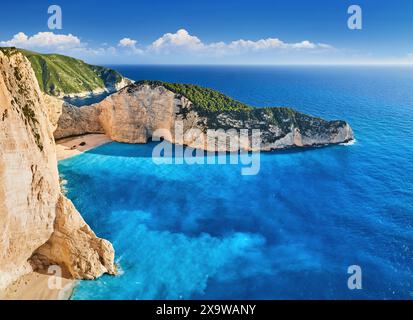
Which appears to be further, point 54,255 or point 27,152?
point 54,255

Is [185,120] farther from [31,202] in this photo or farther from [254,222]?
[31,202]

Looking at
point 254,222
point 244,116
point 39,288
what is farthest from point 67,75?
point 39,288

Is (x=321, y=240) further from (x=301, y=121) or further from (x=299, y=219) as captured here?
(x=301, y=121)

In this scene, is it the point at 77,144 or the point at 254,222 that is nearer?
the point at 254,222

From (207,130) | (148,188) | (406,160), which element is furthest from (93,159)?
(406,160)

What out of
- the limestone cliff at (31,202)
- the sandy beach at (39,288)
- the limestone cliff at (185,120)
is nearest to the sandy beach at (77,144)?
the limestone cliff at (185,120)

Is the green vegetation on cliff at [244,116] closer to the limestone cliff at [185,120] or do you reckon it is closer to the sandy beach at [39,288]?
the limestone cliff at [185,120]
